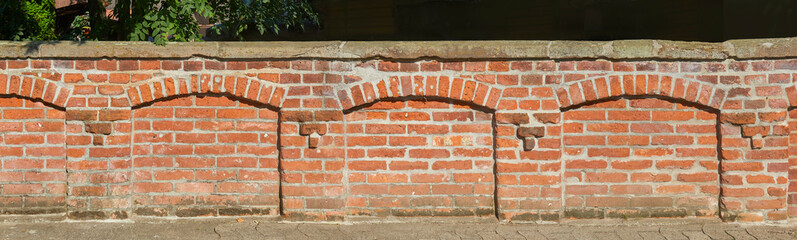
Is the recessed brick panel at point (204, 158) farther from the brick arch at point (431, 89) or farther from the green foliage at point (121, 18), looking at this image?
the green foliage at point (121, 18)

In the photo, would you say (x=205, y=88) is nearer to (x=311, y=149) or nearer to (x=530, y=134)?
(x=311, y=149)

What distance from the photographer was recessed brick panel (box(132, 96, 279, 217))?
5.61 metres

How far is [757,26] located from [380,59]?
20.8 feet

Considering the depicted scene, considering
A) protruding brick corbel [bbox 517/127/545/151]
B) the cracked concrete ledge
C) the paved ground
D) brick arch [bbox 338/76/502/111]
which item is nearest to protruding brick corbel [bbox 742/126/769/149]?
the cracked concrete ledge

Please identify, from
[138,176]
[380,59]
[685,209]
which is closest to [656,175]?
[685,209]

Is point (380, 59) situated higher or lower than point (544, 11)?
lower

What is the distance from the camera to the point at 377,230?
217 inches

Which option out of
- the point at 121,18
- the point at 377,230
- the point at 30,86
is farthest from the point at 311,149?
the point at 121,18

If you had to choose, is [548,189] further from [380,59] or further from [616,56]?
[380,59]

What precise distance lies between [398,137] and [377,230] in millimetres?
713

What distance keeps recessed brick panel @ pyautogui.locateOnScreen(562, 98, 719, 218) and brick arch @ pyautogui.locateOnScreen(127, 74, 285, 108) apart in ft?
7.41

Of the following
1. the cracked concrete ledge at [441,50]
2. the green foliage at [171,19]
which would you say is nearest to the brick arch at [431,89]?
the cracked concrete ledge at [441,50]

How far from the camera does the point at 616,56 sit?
17.8 feet

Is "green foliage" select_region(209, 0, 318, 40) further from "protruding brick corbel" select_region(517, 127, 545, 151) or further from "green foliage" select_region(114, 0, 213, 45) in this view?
"protruding brick corbel" select_region(517, 127, 545, 151)
